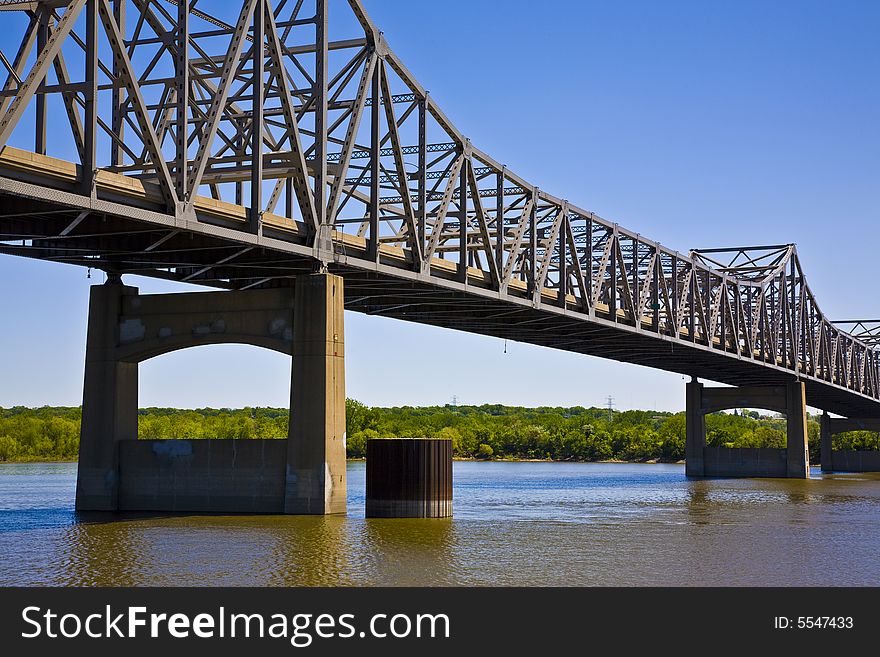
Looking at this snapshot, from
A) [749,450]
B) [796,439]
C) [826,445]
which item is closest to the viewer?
[796,439]

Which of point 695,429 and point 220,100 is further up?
point 220,100

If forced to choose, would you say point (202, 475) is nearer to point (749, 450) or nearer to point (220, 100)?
point (220, 100)

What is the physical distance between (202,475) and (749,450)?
74.7m

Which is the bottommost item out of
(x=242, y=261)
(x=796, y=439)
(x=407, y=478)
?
(x=407, y=478)

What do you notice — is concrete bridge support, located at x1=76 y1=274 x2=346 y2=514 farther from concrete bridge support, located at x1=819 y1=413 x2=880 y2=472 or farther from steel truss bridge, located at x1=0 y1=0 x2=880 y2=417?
concrete bridge support, located at x1=819 y1=413 x2=880 y2=472

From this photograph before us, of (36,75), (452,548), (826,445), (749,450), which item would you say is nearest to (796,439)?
(749,450)

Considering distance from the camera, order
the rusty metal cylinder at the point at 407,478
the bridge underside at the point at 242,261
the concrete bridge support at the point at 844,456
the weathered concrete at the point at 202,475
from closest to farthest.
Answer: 1. the bridge underside at the point at 242,261
2. the weathered concrete at the point at 202,475
3. the rusty metal cylinder at the point at 407,478
4. the concrete bridge support at the point at 844,456

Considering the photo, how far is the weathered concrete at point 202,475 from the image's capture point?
44.4 meters

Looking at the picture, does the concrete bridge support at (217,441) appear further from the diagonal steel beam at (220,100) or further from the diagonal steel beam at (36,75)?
the diagonal steel beam at (36,75)

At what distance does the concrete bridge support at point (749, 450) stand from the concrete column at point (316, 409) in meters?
69.3

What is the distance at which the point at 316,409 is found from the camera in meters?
43.3

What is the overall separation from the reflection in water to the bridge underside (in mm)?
9302

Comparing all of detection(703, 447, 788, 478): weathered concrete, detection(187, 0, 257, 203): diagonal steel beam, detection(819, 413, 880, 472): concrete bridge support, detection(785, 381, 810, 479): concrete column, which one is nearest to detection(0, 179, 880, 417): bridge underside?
detection(187, 0, 257, 203): diagonal steel beam

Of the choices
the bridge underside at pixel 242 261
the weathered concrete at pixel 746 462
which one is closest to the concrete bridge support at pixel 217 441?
the bridge underside at pixel 242 261
